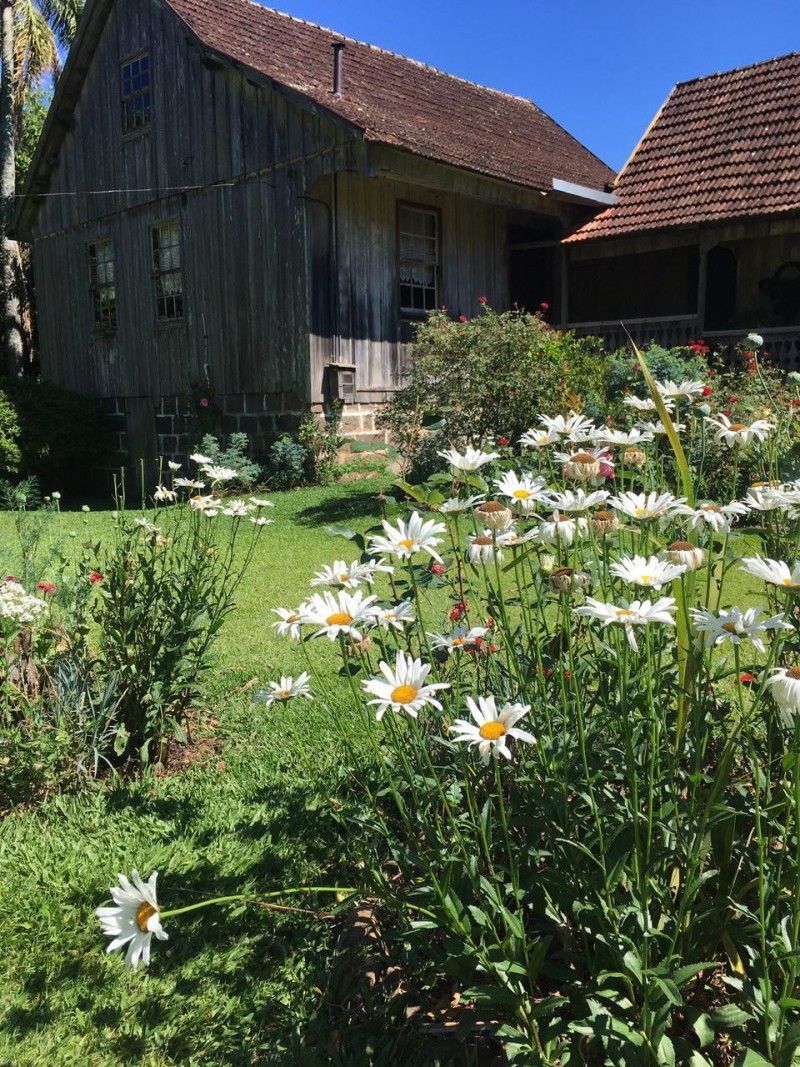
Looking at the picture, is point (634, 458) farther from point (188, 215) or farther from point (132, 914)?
point (188, 215)

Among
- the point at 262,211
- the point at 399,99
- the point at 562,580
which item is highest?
the point at 399,99

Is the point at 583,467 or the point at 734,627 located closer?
the point at 734,627

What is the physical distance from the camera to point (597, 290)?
15.8 m

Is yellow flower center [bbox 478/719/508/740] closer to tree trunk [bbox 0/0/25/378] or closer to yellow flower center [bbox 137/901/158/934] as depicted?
yellow flower center [bbox 137/901/158/934]

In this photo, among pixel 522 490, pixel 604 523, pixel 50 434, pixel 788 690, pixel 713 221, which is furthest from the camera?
pixel 50 434

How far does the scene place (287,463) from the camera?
439 inches

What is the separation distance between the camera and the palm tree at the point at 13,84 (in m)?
17.0

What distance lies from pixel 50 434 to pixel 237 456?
3752 mm

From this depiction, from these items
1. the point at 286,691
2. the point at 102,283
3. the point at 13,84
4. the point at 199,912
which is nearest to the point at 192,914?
the point at 199,912

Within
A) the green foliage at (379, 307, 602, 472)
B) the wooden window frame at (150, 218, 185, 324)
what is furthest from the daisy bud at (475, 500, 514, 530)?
the wooden window frame at (150, 218, 185, 324)

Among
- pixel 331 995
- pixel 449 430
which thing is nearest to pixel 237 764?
pixel 331 995

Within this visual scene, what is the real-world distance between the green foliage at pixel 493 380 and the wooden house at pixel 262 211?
2508 millimetres

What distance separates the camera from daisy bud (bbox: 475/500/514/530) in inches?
65.4

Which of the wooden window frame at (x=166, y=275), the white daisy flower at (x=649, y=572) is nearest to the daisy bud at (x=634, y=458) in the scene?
the white daisy flower at (x=649, y=572)
